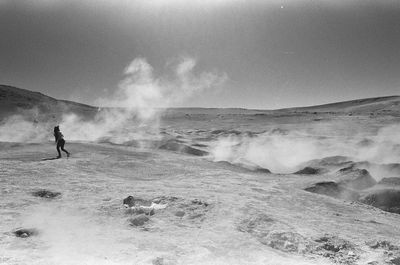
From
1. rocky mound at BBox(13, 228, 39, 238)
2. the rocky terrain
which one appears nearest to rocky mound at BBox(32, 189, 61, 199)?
the rocky terrain

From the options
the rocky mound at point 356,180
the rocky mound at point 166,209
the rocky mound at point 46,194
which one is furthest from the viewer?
the rocky mound at point 356,180

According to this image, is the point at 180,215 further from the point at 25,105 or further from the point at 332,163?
the point at 25,105

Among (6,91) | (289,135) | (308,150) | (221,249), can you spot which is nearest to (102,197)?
(221,249)

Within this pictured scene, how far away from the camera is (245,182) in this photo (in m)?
9.96

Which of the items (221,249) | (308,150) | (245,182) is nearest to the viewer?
(221,249)

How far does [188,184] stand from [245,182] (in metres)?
1.63

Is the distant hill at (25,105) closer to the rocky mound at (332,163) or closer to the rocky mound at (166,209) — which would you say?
the rocky mound at (332,163)

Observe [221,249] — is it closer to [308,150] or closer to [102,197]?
[102,197]

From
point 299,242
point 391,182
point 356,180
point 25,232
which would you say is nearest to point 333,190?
point 356,180

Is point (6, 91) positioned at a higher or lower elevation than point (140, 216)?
higher

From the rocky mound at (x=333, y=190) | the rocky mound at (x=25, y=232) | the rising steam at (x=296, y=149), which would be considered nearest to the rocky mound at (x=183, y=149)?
the rising steam at (x=296, y=149)

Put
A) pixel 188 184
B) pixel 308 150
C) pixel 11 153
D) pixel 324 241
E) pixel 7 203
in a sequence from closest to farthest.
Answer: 1. pixel 324 241
2. pixel 7 203
3. pixel 188 184
4. pixel 11 153
5. pixel 308 150

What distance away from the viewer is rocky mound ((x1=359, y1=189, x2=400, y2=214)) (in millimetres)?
9773

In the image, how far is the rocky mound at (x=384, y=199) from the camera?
9773 millimetres
